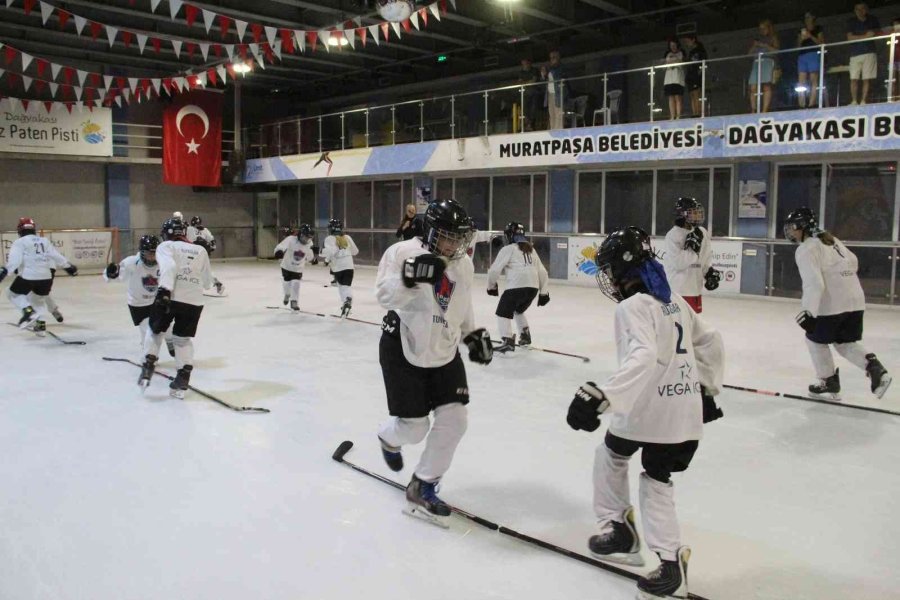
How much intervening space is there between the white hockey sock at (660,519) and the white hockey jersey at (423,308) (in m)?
1.25

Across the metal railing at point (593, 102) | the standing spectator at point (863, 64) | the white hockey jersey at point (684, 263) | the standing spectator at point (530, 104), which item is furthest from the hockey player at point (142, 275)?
the standing spectator at point (863, 64)

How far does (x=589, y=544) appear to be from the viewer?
3273 millimetres

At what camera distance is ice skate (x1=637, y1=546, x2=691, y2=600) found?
284 centimetres

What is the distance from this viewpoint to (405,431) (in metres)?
3.81

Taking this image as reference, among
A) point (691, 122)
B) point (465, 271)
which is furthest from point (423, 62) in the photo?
point (465, 271)

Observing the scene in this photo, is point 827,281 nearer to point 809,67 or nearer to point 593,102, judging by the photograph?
point 809,67

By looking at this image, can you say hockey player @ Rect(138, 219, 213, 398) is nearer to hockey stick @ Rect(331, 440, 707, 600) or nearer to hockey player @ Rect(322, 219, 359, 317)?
hockey stick @ Rect(331, 440, 707, 600)

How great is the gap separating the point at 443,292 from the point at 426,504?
1070mm

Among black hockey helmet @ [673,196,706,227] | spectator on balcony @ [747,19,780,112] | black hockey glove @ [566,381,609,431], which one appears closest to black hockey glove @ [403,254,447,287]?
black hockey glove @ [566,381,609,431]

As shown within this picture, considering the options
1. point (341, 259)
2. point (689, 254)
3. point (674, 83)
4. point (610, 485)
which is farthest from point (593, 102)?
point (610, 485)

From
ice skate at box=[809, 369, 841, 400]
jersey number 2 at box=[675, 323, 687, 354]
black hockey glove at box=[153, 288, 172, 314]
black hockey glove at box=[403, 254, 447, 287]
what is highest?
black hockey glove at box=[403, 254, 447, 287]

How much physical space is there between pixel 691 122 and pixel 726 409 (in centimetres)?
869

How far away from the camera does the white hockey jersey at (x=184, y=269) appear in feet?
20.4

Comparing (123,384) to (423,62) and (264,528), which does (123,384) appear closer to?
(264,528)
